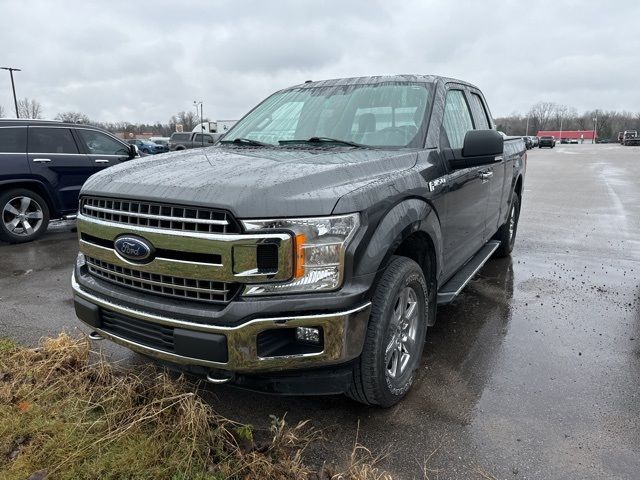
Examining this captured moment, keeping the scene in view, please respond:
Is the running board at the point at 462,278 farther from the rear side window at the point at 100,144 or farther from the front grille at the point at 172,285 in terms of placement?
the rear side window at the point at 100,144

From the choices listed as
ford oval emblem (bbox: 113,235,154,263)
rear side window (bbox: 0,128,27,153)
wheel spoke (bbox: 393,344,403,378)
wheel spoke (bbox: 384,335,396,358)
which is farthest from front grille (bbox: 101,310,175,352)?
rear side window (bbox: 0,128,27,153)

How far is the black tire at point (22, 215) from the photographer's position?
285 inches

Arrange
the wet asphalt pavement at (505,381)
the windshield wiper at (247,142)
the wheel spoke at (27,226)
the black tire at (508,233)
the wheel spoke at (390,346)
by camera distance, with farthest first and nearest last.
Result: the wheel spoke at (27,226) → the black tire at (508,233) → the windshield wiper at (247,142) → the wheel spoke at (390,346) → the wet asphalt pavement at (505,381)

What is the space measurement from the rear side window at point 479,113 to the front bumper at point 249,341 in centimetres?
304

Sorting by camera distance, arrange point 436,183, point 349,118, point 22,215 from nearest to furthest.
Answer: point 436,183, point 349,118, point 22,215

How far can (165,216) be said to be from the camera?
2352 millimetres

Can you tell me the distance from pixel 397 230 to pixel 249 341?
0.99m

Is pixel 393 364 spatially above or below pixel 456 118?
below

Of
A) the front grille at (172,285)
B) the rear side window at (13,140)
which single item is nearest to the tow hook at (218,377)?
the front grille at (172,285)

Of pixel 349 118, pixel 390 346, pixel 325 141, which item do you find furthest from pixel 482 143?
pixel 390 346

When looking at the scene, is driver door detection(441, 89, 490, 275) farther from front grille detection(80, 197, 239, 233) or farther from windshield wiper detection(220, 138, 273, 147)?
front grille detection(80, 197, 239, 233)

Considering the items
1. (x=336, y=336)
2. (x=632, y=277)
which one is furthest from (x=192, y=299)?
(x=632, y=277)

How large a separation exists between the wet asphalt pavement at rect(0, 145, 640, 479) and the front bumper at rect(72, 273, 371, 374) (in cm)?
57

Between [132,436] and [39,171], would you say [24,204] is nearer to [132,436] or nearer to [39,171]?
[39,171]
